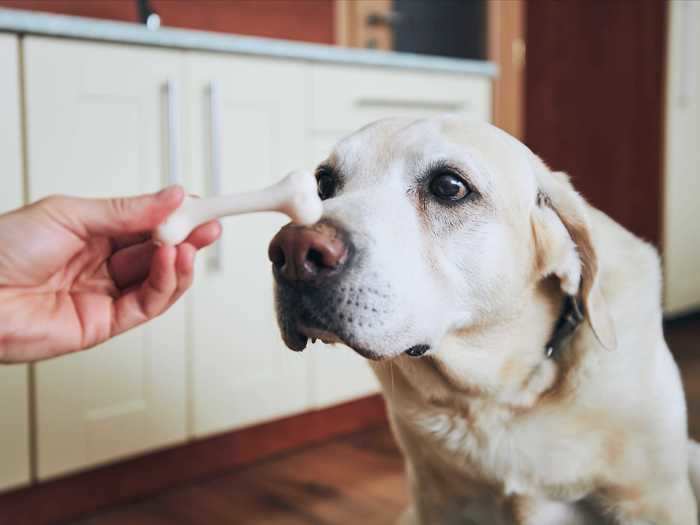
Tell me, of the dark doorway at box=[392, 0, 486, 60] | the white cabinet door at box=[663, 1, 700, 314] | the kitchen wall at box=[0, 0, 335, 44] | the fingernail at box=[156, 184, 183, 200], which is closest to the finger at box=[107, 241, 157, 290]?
the fingernail at box=[156, 184, 183, 200]

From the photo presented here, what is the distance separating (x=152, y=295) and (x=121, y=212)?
0.43 ft

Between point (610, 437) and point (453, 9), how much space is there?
2605 millimetres

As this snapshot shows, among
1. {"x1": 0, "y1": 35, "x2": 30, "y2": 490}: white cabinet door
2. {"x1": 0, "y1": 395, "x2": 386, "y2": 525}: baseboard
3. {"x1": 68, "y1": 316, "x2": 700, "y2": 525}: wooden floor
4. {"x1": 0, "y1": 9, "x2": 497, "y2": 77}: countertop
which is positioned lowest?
{"x1": 68, "y1": 316, "x2": 700, "y2": 525}: wooden floor

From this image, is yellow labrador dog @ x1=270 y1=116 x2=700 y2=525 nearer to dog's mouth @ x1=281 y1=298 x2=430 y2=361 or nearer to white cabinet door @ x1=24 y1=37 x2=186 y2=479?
dog's mouth @ x1=281 y1=298 x2=430 y2=361

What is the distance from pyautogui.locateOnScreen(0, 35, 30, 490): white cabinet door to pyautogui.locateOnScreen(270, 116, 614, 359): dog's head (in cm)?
75

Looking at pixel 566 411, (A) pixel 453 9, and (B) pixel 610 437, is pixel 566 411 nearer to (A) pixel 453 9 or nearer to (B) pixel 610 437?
(B) pixel 610 437

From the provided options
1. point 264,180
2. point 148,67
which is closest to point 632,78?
point 264,180

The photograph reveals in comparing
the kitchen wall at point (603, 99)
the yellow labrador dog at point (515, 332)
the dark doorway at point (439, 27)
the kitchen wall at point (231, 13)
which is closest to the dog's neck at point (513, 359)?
the yellow labrador dog at point (515, 332)

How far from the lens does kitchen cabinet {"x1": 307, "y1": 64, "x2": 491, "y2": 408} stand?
84.2 inches

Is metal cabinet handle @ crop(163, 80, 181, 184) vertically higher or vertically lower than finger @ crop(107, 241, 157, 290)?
higher

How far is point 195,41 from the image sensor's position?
1.85 metres

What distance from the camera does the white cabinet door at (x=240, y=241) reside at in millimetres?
1913

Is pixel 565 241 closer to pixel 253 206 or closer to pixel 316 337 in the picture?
pixel 316 337

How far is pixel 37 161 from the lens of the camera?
65.2 inches
